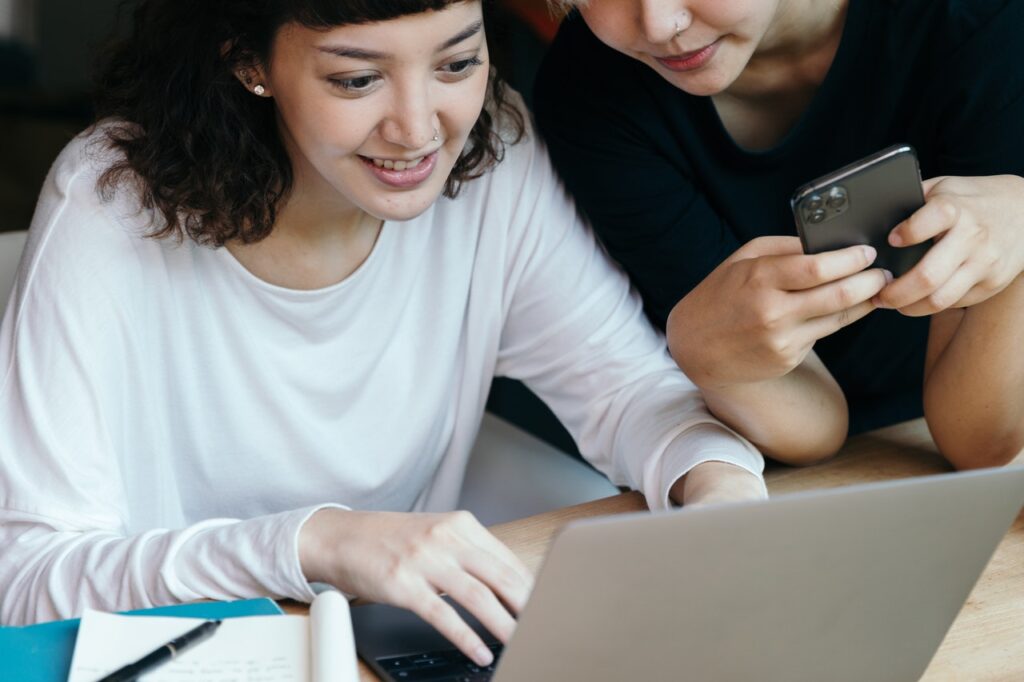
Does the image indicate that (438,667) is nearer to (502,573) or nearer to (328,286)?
(502,573)

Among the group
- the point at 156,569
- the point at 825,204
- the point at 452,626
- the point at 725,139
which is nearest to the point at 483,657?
the point at 452,626

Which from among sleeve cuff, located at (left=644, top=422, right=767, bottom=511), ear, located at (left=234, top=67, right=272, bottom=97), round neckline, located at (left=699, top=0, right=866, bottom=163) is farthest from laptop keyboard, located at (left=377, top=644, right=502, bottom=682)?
round neckline, located at (left=699, top=0, right=866, bottom=163)

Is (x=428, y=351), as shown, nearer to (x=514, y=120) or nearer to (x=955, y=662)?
(x=514, y=120)

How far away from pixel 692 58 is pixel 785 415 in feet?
1.16

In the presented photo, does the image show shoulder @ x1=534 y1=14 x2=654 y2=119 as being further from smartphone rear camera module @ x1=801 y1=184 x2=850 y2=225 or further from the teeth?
Answer: smartphone rear camera module @ x1=801 y1=184 x2=850 y2=225

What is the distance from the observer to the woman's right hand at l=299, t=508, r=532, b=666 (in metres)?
0.93

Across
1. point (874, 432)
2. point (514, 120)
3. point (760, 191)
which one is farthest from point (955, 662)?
point (514, 120)

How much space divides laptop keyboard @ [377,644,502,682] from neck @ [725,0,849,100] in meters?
0.74

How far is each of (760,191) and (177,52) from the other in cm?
64

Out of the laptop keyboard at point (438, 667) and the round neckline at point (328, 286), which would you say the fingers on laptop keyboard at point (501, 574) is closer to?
the laptop keyboard at point (438, 667)

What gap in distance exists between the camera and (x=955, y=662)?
3.10 ft

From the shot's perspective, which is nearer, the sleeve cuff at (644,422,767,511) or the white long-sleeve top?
the white long-sleeve top

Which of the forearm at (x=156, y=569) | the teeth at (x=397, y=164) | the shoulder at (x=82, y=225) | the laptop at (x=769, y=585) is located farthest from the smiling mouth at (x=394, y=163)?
the laptop at (x=769, y=585)

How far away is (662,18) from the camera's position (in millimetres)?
1126
